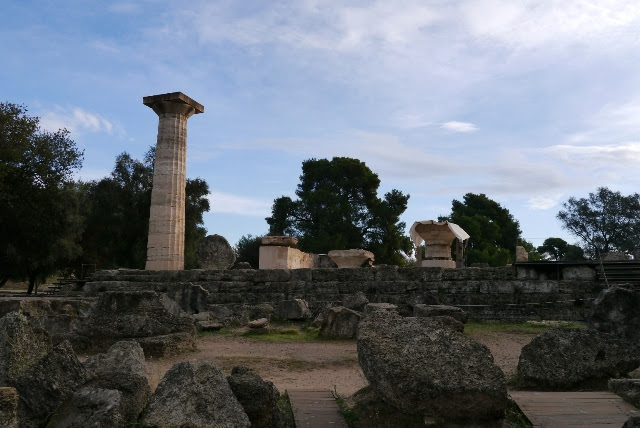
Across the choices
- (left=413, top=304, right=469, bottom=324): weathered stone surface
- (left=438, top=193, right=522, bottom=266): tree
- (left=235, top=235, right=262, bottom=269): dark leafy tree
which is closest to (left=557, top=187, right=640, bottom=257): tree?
(left=438, top=193, right=522, bottom=266): tree

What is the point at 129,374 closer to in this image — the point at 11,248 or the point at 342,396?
the point at 342,396

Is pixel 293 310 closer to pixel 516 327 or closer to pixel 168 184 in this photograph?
pixel 516 327

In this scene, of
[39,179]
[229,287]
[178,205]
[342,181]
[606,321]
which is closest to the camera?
[606,321]

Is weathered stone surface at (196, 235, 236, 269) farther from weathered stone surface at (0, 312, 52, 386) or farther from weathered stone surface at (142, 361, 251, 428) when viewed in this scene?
weathered stone surface at (142, 361, 251, 428)

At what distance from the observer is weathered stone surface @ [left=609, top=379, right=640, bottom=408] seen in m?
4.85

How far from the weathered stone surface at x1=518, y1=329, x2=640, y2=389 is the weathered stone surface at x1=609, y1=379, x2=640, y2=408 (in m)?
0.40

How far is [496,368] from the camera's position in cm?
455

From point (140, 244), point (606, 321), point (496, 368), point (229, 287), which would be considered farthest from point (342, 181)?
point (496, 368)

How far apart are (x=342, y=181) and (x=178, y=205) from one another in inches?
862

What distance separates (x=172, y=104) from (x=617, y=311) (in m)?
14.9

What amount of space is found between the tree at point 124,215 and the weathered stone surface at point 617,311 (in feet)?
78.5

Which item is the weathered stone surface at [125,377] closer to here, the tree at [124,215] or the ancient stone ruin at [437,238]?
the ancient stone ruin at [437,238]

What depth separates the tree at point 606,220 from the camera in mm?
41188

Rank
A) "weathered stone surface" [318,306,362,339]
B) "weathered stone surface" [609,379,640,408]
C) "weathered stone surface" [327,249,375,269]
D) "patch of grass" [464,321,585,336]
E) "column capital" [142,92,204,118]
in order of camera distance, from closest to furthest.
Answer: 1. "weathered stone surface" [609,379,640,408]
2. "weathered stone surface" [318,306,362,339]
3. "patch of grass" [464,321,585,336]
4. "column capital" [142,92,204,118]
5. "weathered stone surface" [327,249,375,269]
